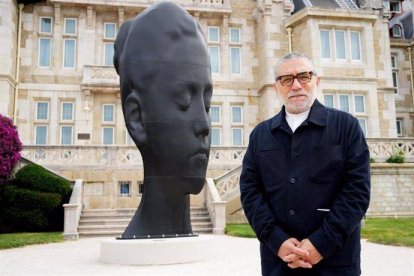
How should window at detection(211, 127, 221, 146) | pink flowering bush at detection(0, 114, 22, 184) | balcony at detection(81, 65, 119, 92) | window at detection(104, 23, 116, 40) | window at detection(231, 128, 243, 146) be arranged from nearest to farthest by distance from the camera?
pink flowering bush at detection(0, 114, 22, 184)
balcony at detection(81, 65, 119, 92)
window at detection(104, 23, 116, 40)
window at detection(211, 127, 221, 146)
window at detection(231, 128, 243, 146)

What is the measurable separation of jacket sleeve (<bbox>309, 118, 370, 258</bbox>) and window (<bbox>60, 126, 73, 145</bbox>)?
2064 centimetres

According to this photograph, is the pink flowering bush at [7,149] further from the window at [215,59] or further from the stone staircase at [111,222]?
the window at [215,59]

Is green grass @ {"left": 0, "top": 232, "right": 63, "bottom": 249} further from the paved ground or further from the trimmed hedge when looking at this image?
the trimmed hedge

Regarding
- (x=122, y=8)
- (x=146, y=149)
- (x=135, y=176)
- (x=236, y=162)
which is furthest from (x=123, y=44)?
(x=122, y=8)

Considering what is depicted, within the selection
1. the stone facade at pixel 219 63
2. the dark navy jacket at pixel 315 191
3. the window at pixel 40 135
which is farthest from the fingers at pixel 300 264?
the window at pixel 40 135

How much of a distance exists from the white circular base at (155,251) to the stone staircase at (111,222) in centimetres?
592

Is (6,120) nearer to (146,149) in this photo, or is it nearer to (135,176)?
(135,176)

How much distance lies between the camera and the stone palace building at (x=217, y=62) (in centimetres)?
2145

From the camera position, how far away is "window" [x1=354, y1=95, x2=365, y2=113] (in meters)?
22.5

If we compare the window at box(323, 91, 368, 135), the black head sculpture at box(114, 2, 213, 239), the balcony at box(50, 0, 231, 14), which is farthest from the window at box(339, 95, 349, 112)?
the black head sculpture at box(114, 2, 213, 239)

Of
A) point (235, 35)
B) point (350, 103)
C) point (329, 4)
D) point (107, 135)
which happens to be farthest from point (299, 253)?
point (329, 4)

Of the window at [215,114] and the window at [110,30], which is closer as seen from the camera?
the window at [110,30]

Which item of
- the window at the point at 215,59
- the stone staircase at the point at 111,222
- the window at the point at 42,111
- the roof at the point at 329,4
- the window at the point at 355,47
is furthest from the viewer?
the roof at the point at 329,4

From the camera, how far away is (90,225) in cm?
1395
